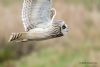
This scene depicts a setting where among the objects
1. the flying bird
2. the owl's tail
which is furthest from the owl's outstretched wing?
the owl's tail

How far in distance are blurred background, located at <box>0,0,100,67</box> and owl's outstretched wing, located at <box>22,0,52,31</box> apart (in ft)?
12.2

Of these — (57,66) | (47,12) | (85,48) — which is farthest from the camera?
(85,48)

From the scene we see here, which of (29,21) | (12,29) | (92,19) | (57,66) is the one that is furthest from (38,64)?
(29,21)

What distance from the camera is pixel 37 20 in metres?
6.90

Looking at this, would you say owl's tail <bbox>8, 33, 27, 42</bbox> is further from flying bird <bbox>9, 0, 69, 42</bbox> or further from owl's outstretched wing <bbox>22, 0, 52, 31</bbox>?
owl's outstretched wing <bbox>22, 0, 52, 31</bbox>

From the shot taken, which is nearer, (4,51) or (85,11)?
(4,51)

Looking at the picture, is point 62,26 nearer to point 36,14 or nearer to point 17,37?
point 36,14

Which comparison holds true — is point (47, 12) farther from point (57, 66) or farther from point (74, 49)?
Answer: point (74, 49)

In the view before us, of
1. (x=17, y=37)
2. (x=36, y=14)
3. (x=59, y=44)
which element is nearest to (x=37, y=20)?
(x=36, y=14)

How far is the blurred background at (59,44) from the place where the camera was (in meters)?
11.4

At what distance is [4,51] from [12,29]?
16.1 inches

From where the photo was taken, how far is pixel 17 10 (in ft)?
41.6

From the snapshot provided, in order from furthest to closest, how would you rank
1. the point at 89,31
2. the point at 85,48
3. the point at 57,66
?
1. the point at 89,31
2. the point at 85,48
3. the point at 57,66

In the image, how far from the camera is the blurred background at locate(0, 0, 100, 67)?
11.4 meters
